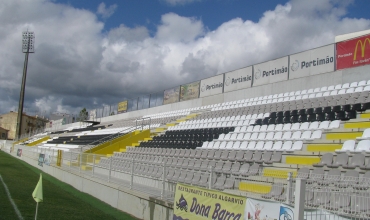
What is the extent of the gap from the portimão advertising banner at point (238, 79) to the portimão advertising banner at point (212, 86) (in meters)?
0.54

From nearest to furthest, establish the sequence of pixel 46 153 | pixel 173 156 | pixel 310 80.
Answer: pixel 173 156 → pixel 310 80 → pixel 46 153

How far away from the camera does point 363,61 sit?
13.6 metres

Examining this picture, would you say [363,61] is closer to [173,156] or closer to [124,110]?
[173,156]

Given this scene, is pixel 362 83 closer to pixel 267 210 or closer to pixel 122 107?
pixel 267 210

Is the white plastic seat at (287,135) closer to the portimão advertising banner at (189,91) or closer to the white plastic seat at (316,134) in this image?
the white plastic seat at (316,134)

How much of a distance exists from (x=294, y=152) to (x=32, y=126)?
111 metres

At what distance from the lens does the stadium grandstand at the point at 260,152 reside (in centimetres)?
544

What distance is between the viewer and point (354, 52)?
14.0 m

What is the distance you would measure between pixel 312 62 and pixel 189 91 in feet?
36.7

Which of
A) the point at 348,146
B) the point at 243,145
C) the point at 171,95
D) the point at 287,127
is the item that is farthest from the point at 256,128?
the point at 171,95

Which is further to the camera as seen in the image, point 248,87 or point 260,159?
point 248,87

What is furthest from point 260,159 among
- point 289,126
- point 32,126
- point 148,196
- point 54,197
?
point 32,126

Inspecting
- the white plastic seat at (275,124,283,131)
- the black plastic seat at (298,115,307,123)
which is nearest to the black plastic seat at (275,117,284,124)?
the white plastic seat at (275,124,283,131)

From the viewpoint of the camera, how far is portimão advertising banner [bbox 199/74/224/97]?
2222cm
